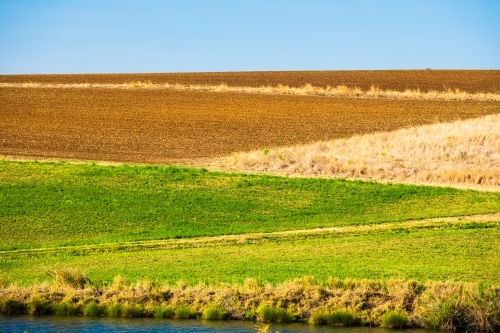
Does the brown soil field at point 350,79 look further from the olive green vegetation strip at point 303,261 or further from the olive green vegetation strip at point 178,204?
the olive green vegetation strip at point 303,261

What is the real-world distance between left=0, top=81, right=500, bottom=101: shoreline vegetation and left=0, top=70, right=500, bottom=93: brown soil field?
493 cm

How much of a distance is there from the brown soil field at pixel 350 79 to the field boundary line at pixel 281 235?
186 feet

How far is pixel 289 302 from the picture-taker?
21.9 m

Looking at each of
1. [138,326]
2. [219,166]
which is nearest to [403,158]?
[219,166]

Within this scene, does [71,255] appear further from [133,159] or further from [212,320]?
[133,159]

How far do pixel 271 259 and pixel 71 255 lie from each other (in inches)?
268

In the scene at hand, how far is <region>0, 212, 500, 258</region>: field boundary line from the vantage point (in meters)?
30.3

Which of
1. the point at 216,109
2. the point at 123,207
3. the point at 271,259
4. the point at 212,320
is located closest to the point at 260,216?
the point at 123,207

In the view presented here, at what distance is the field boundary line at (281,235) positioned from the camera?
99.6 ft

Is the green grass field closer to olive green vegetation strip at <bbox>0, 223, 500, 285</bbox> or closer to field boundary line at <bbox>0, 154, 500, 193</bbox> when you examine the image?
olive green vegetation strip at <bbox>0, 223, 500, 285</bbox>

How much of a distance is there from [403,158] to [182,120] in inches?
969

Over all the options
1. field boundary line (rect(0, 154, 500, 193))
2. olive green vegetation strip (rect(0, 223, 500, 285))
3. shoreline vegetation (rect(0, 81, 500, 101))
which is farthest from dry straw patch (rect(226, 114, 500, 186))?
shoreline vegetation (rect(0, 81, 500, 101))

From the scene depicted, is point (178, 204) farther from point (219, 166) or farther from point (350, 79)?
point (350, 79)

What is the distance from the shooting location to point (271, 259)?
27.6 metres
